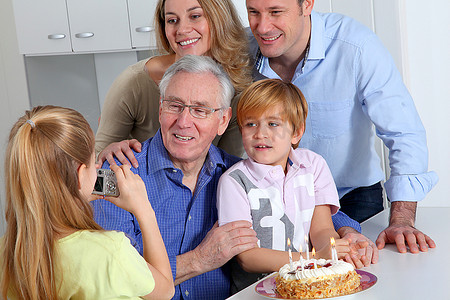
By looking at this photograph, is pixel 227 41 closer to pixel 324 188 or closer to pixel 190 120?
pixel 190 120

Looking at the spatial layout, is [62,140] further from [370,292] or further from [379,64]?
[379,64]

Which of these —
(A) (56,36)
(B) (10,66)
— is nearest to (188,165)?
(A) (56,36)

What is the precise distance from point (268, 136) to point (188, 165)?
253mm

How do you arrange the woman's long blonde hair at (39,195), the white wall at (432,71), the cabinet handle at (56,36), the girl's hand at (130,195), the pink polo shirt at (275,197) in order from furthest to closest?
1. the cabinet handle at (56,36)
2. the white wall at (432,71)
3. the pink polo shirt at (275,197)
4. the girl's hand at (130,195)
5. the woman's long blonde hair at (39,195)

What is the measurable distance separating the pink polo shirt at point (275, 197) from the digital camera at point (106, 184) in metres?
0.35

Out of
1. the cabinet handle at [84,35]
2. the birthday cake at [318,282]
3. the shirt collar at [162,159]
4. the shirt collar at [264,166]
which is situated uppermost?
the cabinet handle at [84,35]

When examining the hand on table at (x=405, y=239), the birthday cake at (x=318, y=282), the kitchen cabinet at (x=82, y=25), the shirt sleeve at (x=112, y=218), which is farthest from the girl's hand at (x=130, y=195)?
the kitchen cabinet at (x=82, y=25)

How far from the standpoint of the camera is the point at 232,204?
62.8 inches

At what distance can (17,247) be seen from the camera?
46.3 inches

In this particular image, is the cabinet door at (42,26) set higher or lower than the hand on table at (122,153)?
higher

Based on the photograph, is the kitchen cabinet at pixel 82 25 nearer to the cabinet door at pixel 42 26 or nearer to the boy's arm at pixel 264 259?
the cabinet door at pixel 42 26

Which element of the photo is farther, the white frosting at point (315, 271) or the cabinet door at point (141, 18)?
the cabinet door at point (141, 18)

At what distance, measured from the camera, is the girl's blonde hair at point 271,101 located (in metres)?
1.66

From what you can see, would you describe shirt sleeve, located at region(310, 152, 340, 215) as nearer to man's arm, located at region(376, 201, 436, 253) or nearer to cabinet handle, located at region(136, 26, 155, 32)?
man's arm, located at region(376, 201, 436, 253)
